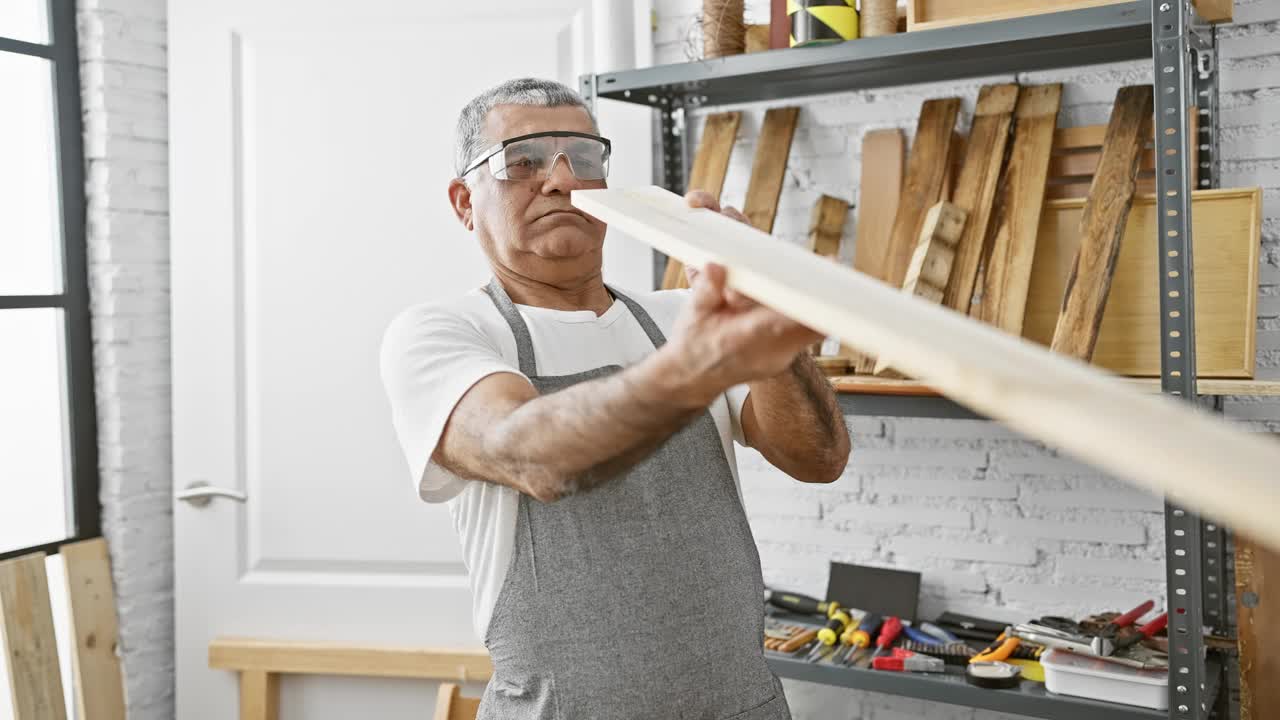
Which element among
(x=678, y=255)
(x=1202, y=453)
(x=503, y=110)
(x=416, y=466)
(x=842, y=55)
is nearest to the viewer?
(x=1202, y=453)

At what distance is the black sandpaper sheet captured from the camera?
2.41 meters

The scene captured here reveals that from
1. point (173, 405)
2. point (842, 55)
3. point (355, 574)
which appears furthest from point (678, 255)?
point (173, 405)

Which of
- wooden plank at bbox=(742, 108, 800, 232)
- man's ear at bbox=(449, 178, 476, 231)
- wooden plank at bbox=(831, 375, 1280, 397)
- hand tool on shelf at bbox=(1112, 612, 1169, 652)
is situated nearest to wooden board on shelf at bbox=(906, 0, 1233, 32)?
wooden plank at bbox=(742, 108, 800, 232)

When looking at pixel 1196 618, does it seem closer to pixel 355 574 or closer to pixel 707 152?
pixel 707 152

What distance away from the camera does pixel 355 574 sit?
8.83ft

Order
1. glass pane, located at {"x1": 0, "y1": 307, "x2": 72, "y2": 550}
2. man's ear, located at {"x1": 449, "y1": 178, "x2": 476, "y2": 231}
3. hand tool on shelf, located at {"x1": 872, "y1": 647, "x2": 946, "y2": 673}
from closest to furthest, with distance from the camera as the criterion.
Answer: man's ear, located at {"x1": 449, "y1": 178, "x2": 476, "y2": 231} < hand tool on shelf, located at {"x1": 872, "y1": 647, "x2": 946, "y2": 673} < glass pane, located at {"x1": 0, "y1": 307, "x2": 72, "y2": 550}

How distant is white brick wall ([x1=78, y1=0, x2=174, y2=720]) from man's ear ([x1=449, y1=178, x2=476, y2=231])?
1.44 m

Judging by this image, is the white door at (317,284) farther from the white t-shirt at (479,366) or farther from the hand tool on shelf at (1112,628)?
the hand tool on shelf at (1112,628)

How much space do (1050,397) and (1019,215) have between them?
174cm

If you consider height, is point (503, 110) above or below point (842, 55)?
below

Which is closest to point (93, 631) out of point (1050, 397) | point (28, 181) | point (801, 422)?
point (28, 181)

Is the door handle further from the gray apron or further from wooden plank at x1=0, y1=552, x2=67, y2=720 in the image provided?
the gray apron

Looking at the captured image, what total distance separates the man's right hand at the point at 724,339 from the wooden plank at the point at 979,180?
4.56 ft

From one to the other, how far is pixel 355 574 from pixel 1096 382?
7.70ft
